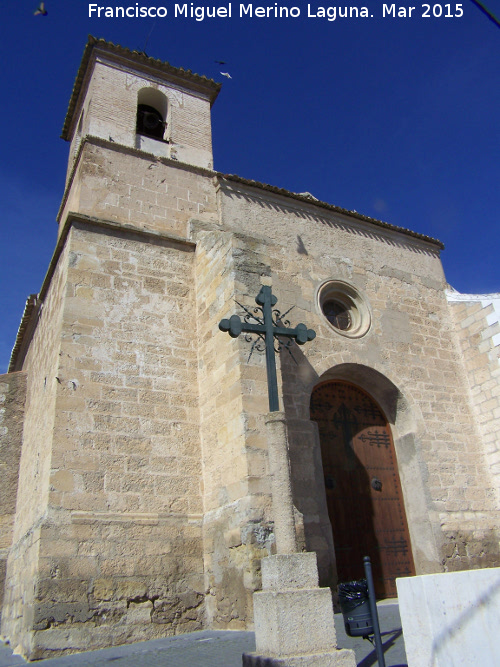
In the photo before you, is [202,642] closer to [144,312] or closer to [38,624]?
[38,624]

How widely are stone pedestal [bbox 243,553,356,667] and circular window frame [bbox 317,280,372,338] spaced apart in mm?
5312

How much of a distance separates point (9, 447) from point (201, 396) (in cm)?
402

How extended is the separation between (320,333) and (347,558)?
124 inches

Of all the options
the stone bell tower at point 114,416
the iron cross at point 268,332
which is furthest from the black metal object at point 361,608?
the stone bell tower at point 114,416

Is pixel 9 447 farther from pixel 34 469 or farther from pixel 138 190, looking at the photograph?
pixel 138 190

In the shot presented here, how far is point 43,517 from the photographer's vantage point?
5.71 metres

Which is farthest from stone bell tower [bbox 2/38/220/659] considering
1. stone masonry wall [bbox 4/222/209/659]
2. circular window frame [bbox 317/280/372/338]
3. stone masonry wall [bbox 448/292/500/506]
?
stone masonry wall [bbox 448/292/500/506]

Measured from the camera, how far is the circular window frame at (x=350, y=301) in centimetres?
882

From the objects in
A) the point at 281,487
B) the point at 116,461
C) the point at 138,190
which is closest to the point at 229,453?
the point at 116,461

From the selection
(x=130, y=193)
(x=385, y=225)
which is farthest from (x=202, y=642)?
(x=385, y=225)

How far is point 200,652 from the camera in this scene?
15.6 ft

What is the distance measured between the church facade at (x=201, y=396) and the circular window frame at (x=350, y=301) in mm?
36

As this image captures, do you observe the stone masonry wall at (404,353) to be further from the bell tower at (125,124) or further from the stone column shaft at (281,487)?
the stone column shaft at (281,487)

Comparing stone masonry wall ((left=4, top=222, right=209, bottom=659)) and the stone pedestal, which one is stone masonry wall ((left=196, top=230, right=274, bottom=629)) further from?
the stone pedestal
